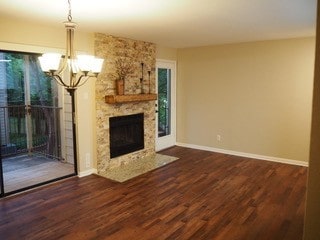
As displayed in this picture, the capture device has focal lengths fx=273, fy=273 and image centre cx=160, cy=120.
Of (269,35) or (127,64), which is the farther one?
(127,64)

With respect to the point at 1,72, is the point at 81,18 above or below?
above

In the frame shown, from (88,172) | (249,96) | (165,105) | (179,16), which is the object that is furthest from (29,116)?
(249,96)

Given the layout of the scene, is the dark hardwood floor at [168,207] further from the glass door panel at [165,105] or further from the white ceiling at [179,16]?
the white ceiling at [179,16]

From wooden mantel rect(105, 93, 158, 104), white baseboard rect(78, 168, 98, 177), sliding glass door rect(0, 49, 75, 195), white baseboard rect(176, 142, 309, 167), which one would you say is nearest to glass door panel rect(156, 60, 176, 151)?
white baseboard rect(176, 142, 309, 167)

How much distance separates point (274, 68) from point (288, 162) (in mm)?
1878

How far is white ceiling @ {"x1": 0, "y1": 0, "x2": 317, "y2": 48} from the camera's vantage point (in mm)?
2910

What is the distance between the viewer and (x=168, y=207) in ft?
11.6

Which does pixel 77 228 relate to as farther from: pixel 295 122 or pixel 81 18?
pixel 295 122

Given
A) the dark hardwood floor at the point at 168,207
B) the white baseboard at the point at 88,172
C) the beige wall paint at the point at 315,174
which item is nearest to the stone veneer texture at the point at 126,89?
the white baseboard at the point at 88,172

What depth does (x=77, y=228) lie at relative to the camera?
3018mm

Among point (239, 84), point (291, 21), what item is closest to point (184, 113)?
point (239, 84)

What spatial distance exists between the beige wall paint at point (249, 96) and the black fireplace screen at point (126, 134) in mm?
1527

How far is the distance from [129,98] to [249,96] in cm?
252

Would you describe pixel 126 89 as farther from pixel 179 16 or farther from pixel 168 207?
pixel 168 207
